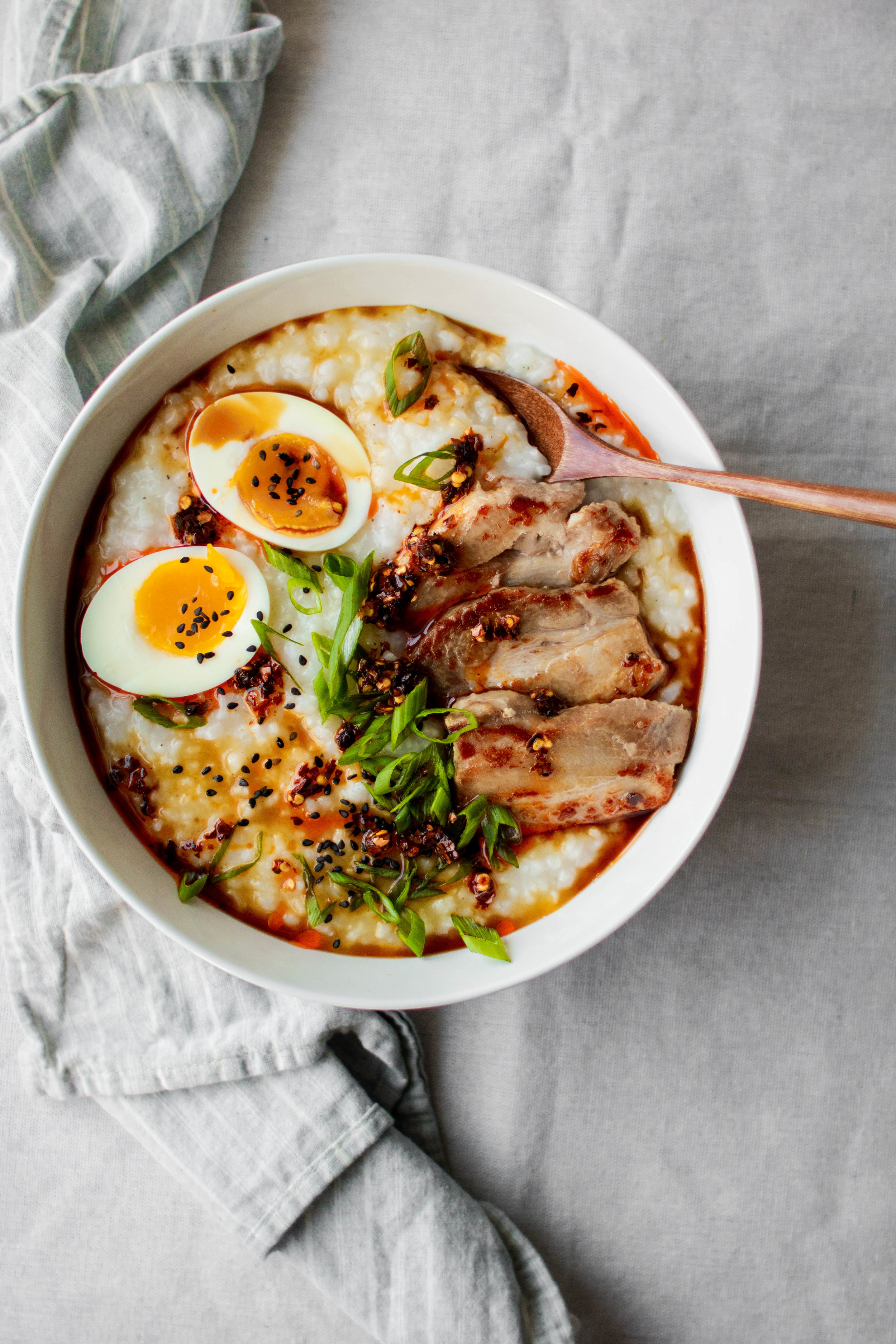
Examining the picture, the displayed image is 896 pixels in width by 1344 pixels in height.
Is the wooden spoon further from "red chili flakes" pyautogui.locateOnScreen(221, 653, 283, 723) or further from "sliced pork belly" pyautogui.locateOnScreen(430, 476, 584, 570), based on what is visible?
"red chili flakes" pyautogui.locateOnScreen(221, 653, 283, 723)

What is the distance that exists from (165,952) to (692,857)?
1797 mm

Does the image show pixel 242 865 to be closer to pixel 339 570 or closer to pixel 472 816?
pixel 472 816

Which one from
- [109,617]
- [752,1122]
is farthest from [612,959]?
[109,617]

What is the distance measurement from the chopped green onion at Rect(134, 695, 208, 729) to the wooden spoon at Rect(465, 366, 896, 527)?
128cm

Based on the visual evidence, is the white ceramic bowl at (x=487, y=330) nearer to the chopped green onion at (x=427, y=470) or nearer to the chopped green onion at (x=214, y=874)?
the chopped green onion at (x=214, y=874)

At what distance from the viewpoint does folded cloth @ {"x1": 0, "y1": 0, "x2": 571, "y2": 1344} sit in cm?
282

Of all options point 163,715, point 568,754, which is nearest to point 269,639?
point 163,715

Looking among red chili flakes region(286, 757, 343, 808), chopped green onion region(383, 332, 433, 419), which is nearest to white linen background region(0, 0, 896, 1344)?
chopped green onion region(383, 332, 433, 419)

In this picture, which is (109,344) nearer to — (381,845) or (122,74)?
(122,74)

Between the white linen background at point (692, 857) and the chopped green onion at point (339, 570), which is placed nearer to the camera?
the chopped green onion at point (339, 570)

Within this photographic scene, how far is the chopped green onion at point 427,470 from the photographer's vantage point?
99.7 inches

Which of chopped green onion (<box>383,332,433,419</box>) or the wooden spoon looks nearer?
the wooden spoon

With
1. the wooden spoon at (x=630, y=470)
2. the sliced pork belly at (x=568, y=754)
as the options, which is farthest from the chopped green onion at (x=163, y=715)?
the wooden spoon at (x=630, y=470)

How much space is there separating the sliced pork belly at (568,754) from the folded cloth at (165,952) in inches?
38.1
